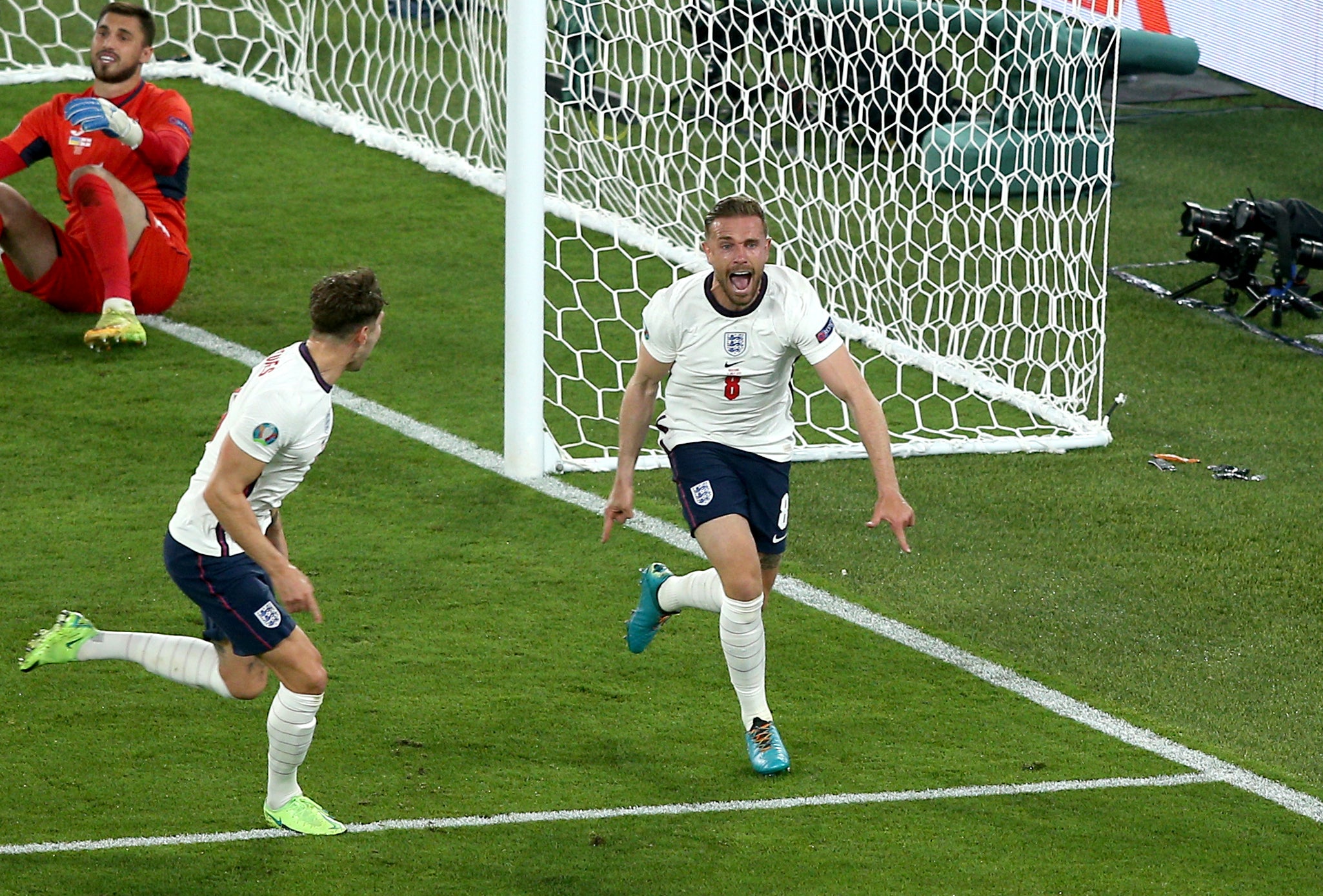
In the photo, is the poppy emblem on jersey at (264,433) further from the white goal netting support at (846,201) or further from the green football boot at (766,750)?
the white goal netting support at (846,201)

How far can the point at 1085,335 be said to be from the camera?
336 inches

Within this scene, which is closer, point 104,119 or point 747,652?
point 747,652

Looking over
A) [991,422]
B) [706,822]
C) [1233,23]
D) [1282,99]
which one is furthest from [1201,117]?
[706,822]

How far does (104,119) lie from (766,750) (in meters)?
4.47

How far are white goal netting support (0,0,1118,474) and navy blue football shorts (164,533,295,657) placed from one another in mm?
2908

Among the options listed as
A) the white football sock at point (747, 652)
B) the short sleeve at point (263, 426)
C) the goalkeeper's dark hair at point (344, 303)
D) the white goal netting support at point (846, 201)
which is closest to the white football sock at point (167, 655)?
the short sleeve at point (263, 426)

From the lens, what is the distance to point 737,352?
200 inches

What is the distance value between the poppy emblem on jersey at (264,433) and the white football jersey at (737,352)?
1.31 metres

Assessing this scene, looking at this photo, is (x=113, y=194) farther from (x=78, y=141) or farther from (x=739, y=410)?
(x=739, y=410)

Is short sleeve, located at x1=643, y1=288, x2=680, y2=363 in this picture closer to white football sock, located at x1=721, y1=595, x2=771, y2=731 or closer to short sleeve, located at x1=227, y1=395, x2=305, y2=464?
white football sock, located at x1=721, y1=595, x2=771, y2=731

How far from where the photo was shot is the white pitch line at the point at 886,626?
201 inches

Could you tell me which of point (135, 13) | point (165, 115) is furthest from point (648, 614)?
point (135, 13)

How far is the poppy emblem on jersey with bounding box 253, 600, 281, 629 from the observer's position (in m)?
4.39

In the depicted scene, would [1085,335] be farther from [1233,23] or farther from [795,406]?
[1233,23]
